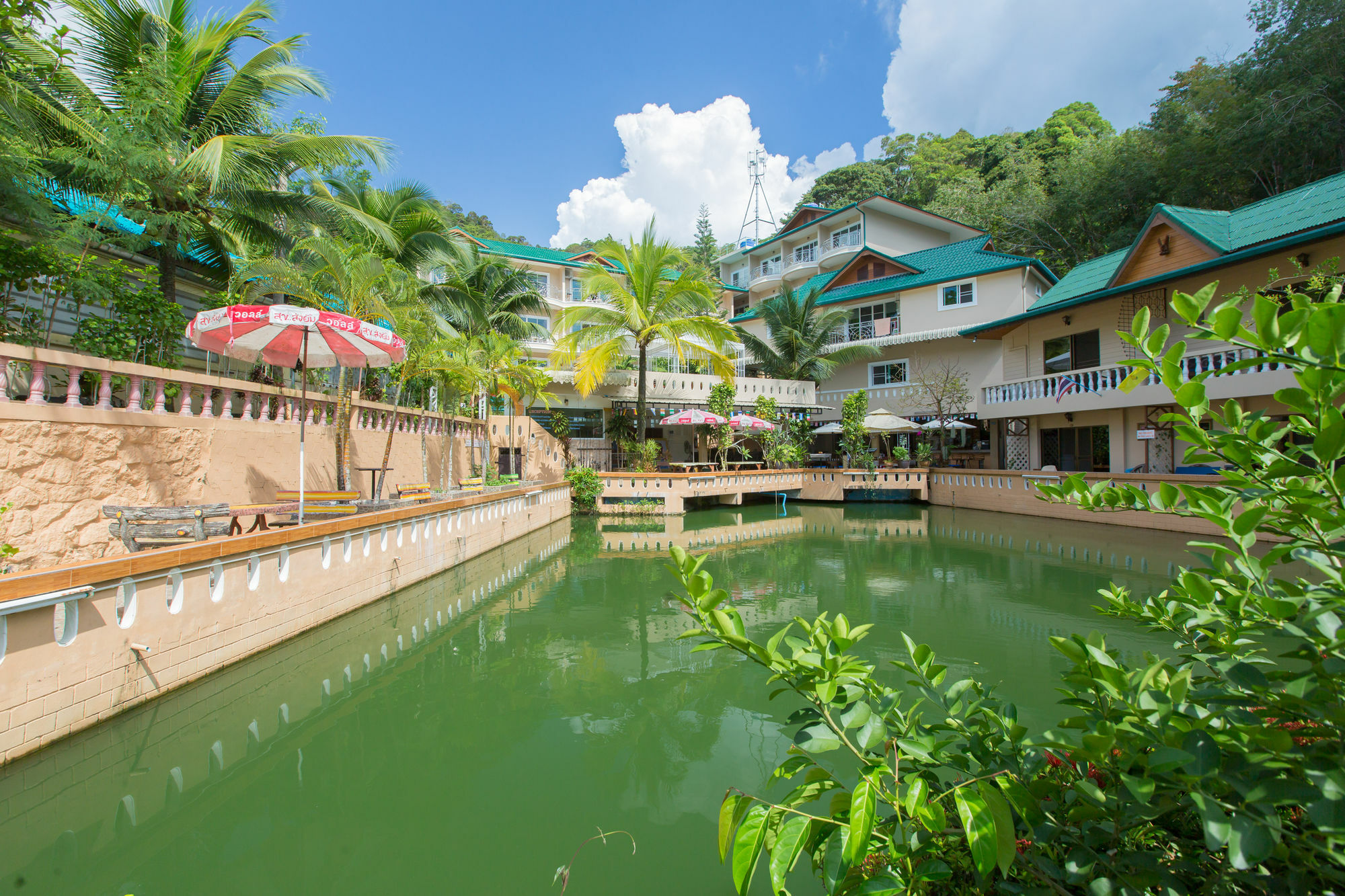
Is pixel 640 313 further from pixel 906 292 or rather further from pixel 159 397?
pixel 159 397

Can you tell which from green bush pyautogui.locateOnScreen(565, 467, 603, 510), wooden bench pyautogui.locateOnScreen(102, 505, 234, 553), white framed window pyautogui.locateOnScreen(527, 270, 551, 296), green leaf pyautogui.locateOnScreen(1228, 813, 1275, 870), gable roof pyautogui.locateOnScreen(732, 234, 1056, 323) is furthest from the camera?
white framed window pyautogui.locateOnScreen(527, 270, 551, 296)

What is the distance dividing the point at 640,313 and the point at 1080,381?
500 inches

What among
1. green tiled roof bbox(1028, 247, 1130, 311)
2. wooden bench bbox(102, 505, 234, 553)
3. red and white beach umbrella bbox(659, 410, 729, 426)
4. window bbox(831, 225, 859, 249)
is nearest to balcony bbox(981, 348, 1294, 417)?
green tiled roof bbox(1028, 247, 1130, 311)

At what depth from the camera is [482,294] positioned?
738 inches

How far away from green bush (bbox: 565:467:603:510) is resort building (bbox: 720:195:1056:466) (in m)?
Answer: 12.1

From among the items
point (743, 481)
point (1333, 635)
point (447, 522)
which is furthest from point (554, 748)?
point (743, 481)

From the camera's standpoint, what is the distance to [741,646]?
1.42 m

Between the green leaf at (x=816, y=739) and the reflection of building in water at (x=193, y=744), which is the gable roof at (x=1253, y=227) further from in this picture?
the reflection of building in water at (x=193, y=744)

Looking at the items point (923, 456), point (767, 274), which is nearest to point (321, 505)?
point (923, 456)

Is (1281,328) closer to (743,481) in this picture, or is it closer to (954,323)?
(743,481)

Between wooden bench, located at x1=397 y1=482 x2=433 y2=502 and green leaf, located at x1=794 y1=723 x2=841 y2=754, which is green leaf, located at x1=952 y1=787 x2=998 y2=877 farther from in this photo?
wooden bench, located at x1=397 y1=482 x2=433 y2=502

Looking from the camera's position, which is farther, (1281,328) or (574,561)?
(574,561)

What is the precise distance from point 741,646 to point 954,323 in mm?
24642

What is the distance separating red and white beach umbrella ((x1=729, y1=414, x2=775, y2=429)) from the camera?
2055 centimetres
